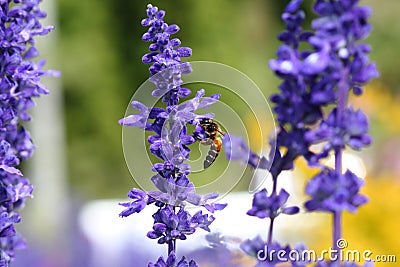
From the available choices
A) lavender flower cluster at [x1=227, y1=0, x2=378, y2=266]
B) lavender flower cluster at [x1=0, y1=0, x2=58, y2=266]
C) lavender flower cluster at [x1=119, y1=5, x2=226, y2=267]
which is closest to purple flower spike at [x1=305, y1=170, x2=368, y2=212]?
lavender flower cluster at [x1=227, y1=0, x2=378, y2=266]

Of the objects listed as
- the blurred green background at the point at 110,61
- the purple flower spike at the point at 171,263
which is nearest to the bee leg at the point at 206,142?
the purple flower spike at the point at 171,263

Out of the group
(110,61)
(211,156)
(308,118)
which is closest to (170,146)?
(211,156)

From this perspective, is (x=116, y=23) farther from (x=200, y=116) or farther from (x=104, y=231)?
(x=200, y=116)

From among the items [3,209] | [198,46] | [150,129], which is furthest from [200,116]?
[198,46]

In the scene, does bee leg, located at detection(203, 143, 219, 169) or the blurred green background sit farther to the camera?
the blurred green background

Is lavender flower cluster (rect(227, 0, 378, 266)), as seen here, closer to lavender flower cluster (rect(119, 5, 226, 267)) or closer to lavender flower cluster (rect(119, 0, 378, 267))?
lavender flower cluster (rect(119, 0, 378, 267))

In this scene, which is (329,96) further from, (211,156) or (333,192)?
(211,156)

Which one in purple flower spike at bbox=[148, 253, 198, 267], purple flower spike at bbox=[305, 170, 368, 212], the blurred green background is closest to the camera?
purple flower spike at bbox=[305, 170, 368, 212]
